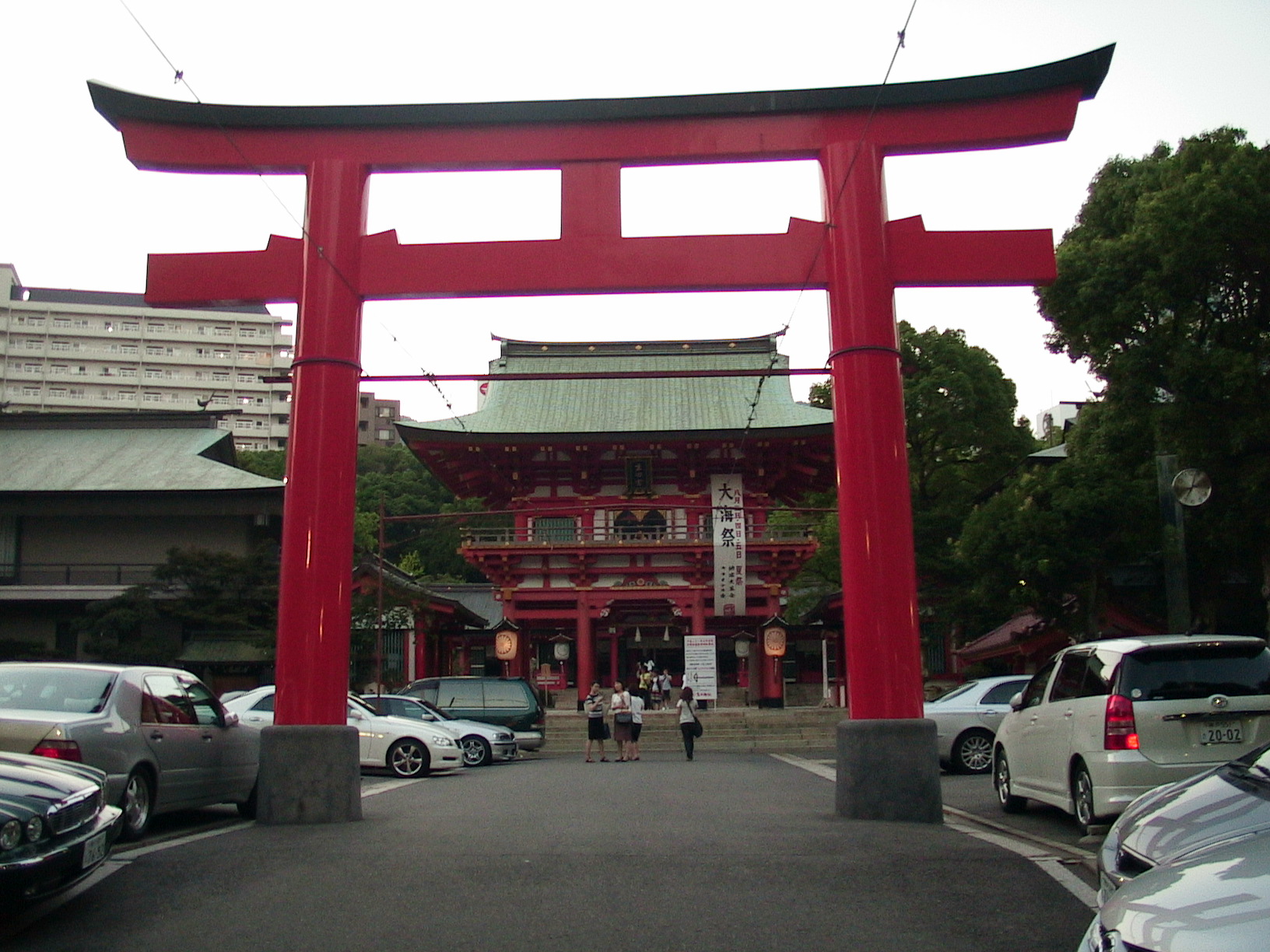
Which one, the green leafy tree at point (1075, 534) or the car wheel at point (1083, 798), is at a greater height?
the green leafy tree at point (1075, 534)

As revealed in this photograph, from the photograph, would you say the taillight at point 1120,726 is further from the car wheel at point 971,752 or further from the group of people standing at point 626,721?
the group of people standing at point 626,721

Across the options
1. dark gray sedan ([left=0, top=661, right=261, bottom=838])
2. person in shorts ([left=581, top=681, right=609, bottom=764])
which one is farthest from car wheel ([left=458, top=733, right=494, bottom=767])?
dark gray sedan ([left=0, top=661, right=261, bottom=838])

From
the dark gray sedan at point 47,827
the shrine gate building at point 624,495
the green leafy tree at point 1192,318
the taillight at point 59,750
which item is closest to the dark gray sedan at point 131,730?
the taillight at point 59,750

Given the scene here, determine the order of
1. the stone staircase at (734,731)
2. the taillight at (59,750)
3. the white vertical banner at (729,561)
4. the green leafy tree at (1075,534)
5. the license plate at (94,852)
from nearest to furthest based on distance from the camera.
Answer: the license plate at (94,852) → the taillight at (59,750) → the green leafy tree at (1075,534) → the stone staircase at (734,731) → the white vertical banner at (729,561)

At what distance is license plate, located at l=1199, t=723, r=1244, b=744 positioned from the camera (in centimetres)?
812

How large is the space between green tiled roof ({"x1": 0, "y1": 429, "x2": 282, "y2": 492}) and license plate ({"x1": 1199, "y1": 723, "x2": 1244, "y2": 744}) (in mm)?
26902

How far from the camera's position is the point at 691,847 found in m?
7.73

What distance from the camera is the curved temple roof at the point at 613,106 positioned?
10727 mm

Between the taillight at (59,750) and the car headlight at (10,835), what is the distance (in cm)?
244

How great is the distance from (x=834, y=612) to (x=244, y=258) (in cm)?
2651

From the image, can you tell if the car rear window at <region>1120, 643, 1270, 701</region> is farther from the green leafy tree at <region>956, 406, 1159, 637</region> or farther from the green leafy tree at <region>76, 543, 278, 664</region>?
the green leafy tree at <region>76, 543, 278, 664</region>

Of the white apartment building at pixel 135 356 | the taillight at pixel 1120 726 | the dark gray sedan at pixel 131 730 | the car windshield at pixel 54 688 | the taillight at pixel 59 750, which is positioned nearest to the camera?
the taillight at pixel 59 750

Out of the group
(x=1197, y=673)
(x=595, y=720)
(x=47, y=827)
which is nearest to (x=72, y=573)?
(x=595, y=720)

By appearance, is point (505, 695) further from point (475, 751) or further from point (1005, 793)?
point (1005, 793)
